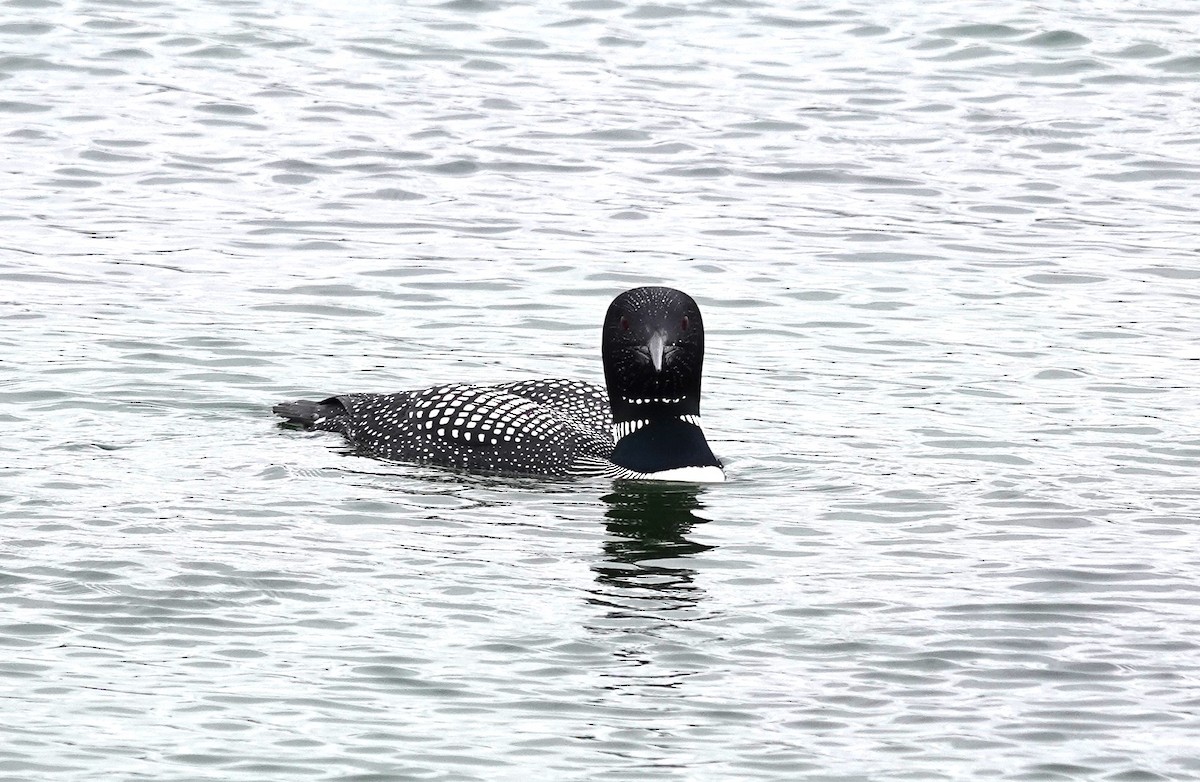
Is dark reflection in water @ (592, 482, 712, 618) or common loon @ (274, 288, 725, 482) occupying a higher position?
common loon @ (274, 288, 725, 482)

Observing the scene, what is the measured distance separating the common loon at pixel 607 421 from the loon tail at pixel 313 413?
100mm

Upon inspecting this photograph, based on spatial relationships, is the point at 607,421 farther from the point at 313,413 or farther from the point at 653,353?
the point at 313,413

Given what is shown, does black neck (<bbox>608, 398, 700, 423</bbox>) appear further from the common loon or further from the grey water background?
the grey water background

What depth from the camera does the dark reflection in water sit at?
9.11 meters

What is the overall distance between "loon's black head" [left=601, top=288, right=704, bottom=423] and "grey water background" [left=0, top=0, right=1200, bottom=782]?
485 millimetres

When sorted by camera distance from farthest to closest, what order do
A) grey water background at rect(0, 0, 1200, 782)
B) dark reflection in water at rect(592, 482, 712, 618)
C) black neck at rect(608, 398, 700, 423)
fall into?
black neck at rect(608, 398, 700, 423) → dark reflection in water at rect(592, 482, 712, 618) → grey water background at rect(0, 0, 1200, 782)

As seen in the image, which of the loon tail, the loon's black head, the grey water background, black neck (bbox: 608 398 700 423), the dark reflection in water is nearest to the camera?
the grey water background

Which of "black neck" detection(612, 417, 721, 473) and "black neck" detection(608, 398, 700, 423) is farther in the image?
"black neck" detection(608, 398, 700, 423)

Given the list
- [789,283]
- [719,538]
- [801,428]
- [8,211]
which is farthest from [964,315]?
[8,211]

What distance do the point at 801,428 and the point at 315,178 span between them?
238 inches

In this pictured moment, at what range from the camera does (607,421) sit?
1145 centimetres

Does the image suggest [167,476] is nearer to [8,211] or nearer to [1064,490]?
[1064,490]

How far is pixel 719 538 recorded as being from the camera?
32.9 ft

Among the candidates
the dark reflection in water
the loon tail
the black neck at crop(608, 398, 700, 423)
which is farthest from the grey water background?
the black neck at crop(608, 398, 700, 423)
